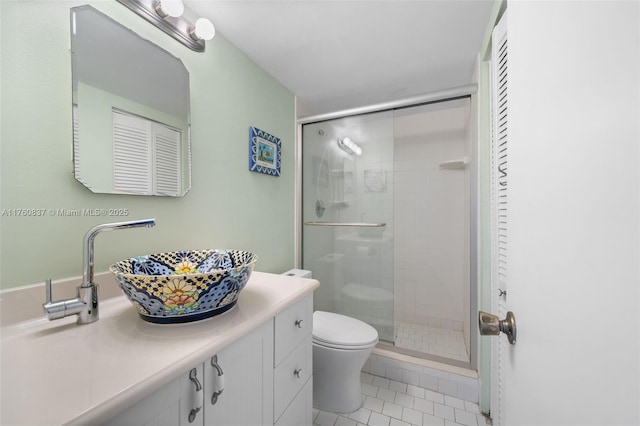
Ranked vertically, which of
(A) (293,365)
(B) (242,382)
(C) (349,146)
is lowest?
(A) (293,365)

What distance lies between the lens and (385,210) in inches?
76.8

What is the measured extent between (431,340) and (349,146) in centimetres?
181

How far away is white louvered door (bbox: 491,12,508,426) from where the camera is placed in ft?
3.51

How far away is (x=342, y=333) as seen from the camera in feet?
5.01

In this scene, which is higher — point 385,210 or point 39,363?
point 385,210

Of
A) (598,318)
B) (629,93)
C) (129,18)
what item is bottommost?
(598,318)

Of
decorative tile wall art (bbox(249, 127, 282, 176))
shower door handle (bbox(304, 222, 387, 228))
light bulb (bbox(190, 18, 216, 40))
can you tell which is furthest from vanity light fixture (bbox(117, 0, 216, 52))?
shower door handle (bbox(304, 222, 387, 228))

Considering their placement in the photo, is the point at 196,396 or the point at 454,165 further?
the point at 454,165

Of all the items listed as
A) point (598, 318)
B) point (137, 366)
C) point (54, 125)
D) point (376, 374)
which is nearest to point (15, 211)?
point (54, 125)

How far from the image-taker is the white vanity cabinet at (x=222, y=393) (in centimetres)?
→ 54

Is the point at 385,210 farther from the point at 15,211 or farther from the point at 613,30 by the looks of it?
the point at 15,211

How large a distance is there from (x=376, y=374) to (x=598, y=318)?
73.5 inches

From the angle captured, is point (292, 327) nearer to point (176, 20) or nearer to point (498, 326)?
point (498, 326)

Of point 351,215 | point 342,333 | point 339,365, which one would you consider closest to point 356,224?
point 351,215
